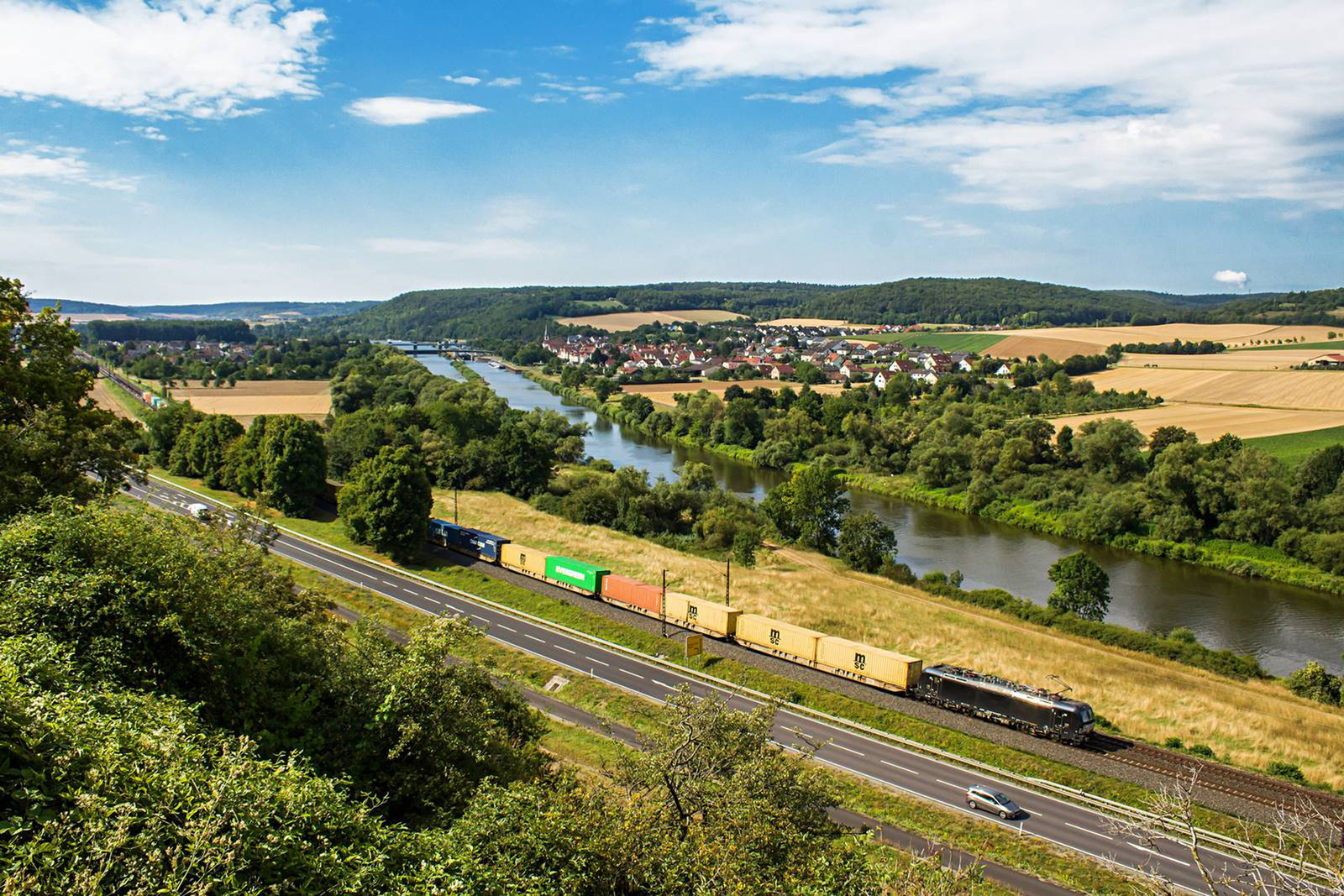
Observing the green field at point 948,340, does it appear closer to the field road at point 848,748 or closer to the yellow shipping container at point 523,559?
the yellow shipping container at point 523,559

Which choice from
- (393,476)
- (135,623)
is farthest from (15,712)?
(393,476)

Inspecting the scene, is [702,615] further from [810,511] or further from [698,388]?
[698,388]

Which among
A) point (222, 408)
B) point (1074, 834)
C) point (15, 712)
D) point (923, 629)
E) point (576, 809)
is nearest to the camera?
point (15, 712)

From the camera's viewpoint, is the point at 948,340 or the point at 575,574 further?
the point at 948,340

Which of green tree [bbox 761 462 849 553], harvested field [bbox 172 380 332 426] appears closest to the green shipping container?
green tree [bbox 761 462 849 553]

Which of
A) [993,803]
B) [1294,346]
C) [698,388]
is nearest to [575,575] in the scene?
[993,803]

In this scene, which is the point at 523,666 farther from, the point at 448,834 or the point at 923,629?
the point at 448,834
